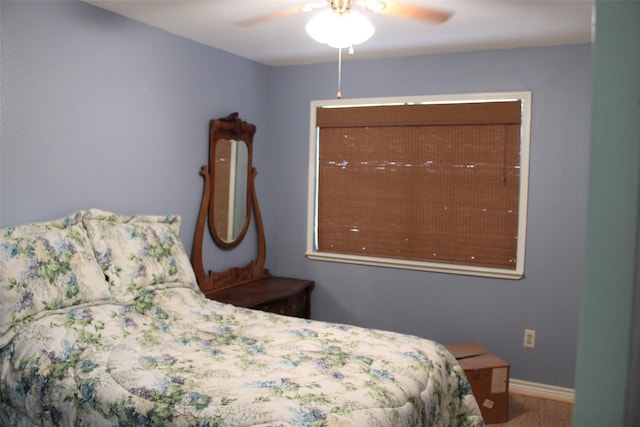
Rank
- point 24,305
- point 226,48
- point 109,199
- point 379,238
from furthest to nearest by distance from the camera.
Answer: point 379,238 < point 226,48 < point 109,199 < point 24,305

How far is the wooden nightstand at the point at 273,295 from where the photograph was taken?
363 cm

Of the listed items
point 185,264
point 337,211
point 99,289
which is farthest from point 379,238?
point 99,289

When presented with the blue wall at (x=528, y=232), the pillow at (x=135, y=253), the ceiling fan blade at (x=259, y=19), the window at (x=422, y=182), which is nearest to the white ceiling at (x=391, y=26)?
the ceiling fan blade at (x=259, y=19)

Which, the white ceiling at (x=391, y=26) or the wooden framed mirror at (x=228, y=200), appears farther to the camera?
the wooden framed mirror at (x=228, y=200)

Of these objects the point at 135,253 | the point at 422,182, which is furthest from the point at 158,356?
the point at 422,182

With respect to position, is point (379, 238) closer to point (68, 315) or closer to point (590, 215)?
point (68, 315)

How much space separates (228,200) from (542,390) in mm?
2501

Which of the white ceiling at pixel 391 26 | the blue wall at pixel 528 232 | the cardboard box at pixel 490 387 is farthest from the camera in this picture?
the blue wall at pixel 528 232

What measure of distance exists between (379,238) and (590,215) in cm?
350

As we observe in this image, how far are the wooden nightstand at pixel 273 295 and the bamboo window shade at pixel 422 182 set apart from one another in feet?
1.30

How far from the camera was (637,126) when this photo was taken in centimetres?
56

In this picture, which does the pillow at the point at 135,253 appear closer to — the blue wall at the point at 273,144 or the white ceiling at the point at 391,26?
the blue wall at the point at 273,144

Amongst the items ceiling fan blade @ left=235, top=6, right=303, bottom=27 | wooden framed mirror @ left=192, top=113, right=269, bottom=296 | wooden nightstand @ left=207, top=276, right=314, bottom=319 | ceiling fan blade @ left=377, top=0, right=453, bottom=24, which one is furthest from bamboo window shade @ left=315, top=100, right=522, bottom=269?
ceiling fan blade @ left=235, top=6, right=303, bottom=27

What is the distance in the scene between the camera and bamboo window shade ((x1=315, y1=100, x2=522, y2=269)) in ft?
12.1
